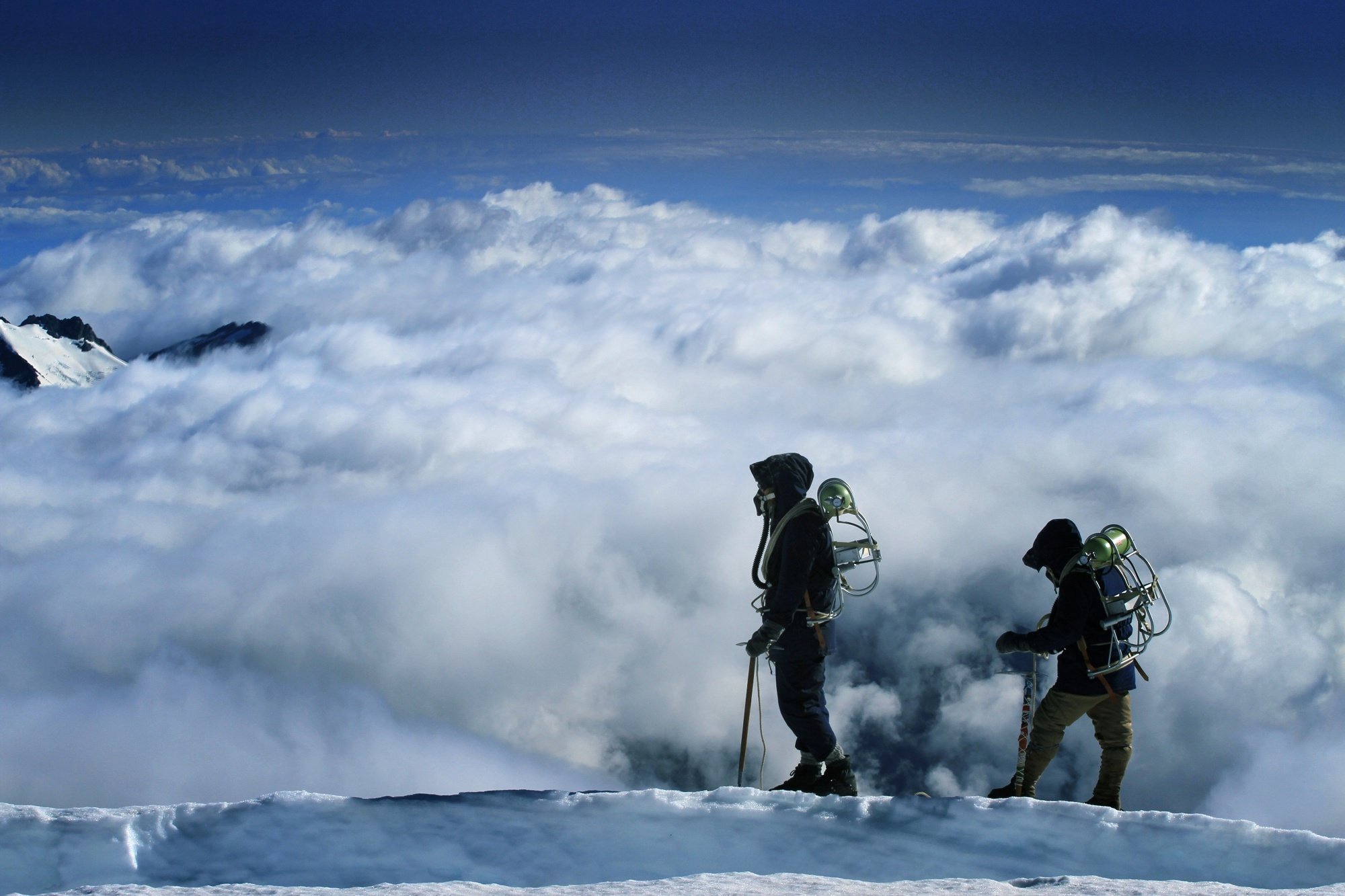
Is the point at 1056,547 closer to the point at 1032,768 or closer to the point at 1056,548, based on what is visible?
the point at 1056,548

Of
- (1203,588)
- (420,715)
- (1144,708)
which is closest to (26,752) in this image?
(420,715)

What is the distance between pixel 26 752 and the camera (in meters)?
161

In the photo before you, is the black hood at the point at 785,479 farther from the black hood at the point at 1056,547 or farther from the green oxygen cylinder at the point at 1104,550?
the green oxygen cylinder at the point at 1104,550

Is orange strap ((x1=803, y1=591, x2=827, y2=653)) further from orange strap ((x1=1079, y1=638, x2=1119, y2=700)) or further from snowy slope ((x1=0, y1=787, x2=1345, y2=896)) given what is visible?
orange strap ((x1=1079, y1=638, x2=1119, y2=700))

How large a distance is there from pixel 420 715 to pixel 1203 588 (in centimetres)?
15489

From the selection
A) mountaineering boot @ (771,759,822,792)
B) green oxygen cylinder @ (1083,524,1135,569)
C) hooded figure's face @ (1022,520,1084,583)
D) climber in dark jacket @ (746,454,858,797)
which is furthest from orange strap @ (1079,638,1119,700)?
mountaineering boot @ (771,759,822,792)

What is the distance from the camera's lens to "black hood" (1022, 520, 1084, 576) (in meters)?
6.96

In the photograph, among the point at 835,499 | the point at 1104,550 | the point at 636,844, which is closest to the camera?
the point at 636,844

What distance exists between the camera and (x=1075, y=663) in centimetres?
699

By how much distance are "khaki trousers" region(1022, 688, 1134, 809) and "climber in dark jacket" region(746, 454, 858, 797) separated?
1.56 meters

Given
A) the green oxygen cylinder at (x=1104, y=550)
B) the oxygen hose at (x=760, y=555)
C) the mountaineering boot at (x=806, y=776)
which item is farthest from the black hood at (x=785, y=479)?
the green oxygen cylinder at (x=1104, y=550)

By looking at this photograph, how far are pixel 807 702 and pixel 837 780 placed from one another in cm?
68

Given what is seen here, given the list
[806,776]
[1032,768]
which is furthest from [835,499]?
[1032,768]

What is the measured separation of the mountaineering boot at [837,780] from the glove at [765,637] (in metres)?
1.20
